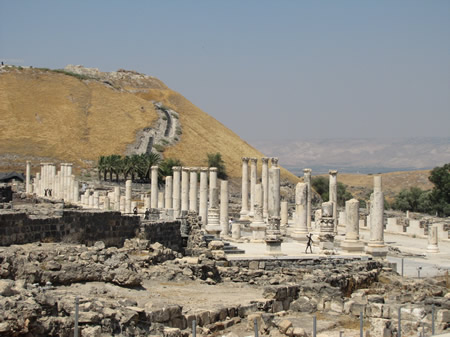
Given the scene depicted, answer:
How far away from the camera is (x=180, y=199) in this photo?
1578 inches

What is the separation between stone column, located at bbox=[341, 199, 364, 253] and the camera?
91.6 ft

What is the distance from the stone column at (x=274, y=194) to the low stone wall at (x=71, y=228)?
43.0 ft

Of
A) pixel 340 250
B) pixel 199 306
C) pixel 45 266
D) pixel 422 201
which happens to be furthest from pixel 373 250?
pixel 422 201

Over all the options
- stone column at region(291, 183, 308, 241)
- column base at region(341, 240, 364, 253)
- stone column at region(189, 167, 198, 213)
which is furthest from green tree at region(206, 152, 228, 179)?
column base at region(341, 240, 364, 253)

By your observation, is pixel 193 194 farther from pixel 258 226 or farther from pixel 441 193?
pixel 441 193

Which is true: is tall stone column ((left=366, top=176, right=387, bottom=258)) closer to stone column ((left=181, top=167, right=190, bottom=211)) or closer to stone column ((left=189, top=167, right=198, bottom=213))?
stone column ((left=189, top=167, right=198, bottom=213))

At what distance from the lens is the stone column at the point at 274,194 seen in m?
34.5

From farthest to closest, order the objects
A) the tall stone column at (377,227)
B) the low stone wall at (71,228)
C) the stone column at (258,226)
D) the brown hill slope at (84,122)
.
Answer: the brown hill slope at (84,122) → the stone column at (258,226) → the tall stone column at (377,227) → the low stone wall at (71,228)

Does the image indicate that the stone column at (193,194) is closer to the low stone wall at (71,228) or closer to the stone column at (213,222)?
the stone column at (213,222)

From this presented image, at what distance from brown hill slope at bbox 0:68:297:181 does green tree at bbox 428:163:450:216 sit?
3440 cm

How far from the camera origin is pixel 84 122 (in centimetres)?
11088

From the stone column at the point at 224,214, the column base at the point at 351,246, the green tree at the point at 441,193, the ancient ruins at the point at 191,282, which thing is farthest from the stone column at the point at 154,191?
the green tree at the point at 441,193

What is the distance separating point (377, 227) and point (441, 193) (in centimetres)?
4343

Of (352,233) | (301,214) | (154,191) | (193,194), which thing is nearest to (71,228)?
(352,233)
